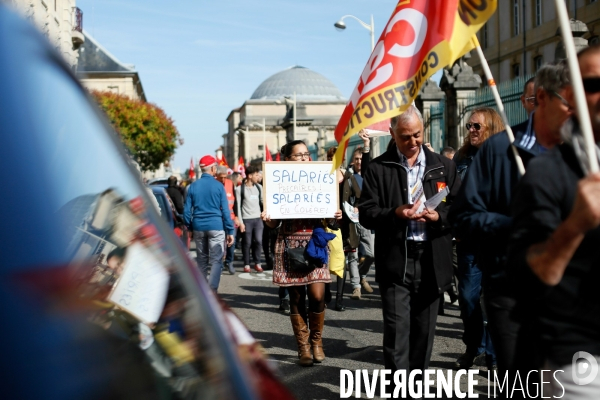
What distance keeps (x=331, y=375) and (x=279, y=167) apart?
2.61 metres

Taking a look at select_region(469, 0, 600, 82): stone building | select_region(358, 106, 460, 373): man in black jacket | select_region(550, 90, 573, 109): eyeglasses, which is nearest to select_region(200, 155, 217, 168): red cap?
select_region(358, 106, 460, 373): man in black jacket

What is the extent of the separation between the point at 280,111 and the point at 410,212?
114 metres

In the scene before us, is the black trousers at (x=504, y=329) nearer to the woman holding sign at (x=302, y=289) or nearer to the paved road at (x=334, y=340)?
the paved road at (x=334, y=340)

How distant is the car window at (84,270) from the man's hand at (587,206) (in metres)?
1.10

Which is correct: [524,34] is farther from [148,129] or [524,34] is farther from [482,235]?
[482,235]

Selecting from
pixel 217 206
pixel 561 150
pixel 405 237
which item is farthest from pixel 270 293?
pixel 561 150

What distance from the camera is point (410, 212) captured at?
452 cm

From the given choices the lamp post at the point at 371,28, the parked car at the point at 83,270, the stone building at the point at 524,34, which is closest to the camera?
the parked car at the point at 83,270

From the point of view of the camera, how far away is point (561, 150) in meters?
2.25

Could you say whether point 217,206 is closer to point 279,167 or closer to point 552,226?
point 279,167

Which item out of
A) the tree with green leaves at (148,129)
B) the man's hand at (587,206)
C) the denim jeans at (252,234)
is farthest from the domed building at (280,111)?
the man's hand at (587,206)

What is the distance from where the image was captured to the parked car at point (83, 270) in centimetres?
102

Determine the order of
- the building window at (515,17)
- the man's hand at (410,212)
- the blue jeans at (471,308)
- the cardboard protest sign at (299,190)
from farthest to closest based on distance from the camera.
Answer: the building window at (515,17) → the cardboard protest sign at (299,190) → the blue jeans at (471,308) → the man's hand at (410,212)

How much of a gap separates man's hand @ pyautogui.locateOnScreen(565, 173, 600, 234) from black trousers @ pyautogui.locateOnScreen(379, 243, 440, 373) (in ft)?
8.76
